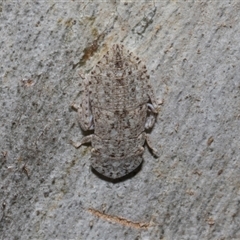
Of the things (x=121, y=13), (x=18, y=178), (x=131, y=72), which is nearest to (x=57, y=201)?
(x=18, y=178)

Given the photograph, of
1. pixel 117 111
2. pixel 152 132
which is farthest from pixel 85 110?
pixel 152 132

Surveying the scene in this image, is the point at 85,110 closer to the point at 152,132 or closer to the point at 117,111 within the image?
the point at 117,111

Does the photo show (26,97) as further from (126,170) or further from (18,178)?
(126,170)

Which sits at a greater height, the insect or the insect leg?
the insect

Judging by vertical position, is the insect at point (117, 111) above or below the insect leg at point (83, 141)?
above
